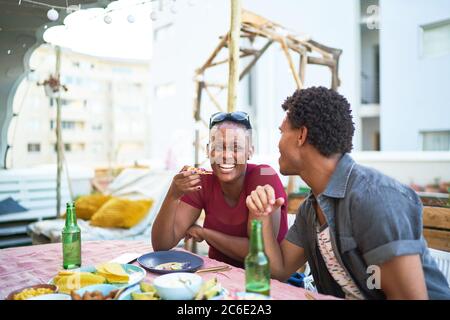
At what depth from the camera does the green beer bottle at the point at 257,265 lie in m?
1.14

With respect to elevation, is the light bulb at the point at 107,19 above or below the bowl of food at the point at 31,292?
above

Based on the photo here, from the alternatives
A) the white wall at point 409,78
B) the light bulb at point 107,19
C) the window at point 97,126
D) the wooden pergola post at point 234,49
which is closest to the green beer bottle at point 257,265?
the wooden pergola post at point 234,49

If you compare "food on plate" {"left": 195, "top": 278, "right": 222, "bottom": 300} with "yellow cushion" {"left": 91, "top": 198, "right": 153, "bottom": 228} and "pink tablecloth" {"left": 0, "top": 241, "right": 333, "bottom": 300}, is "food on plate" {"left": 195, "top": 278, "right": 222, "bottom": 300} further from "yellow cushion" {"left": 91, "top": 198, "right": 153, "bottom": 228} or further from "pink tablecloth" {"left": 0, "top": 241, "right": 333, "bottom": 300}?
"yellow cushion" {"left": 91, "top": 198, "right": 153, "bottom": 228}

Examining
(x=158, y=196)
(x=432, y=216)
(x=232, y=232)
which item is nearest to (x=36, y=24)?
(x=158, y=196)

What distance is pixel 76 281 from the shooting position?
1.34 meters

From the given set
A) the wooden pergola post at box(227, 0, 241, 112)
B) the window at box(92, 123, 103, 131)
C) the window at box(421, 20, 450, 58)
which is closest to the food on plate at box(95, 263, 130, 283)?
the wooden pergola post at box(227, 0, 241, 112)

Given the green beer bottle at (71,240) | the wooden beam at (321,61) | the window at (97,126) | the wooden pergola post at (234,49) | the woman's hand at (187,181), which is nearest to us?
the green beer bottle at (71,240)

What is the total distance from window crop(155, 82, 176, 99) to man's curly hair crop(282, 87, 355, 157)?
1083 cm

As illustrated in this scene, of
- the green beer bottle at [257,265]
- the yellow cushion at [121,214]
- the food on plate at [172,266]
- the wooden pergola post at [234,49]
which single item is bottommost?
the yellow cushion at [121,214]

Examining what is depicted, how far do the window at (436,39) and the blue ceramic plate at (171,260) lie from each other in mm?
6850

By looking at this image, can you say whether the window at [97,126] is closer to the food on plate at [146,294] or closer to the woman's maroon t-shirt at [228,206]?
the woman's maroon t-shirt at [228,206]

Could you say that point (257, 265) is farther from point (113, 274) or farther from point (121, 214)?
point (121, 214)

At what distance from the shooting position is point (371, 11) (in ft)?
25.9
